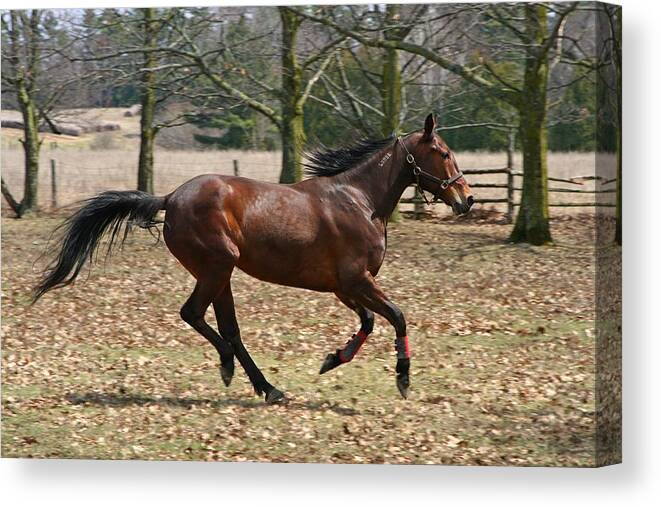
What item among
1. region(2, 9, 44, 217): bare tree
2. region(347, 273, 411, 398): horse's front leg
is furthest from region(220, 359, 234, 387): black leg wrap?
region(2, 9, 44, 217): bare tree

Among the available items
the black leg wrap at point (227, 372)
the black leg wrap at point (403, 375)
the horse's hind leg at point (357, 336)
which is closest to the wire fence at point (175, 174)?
the horse's hind leg at point (357, 336)

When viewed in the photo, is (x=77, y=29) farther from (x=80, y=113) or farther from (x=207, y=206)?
(x=207, y=206)

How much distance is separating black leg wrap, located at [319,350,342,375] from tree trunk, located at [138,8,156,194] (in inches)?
83.1

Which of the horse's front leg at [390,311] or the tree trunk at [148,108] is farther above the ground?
the tree trunk at [148,108]

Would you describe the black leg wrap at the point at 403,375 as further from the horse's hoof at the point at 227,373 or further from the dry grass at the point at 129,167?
the dry grass at the point at 129,167

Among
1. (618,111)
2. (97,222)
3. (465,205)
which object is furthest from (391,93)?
(97,222)

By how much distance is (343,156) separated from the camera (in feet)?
32.5

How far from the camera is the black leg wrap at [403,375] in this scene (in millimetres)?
9688

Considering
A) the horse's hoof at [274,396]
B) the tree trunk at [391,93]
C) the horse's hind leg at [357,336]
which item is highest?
the tree trunk at [391,93]

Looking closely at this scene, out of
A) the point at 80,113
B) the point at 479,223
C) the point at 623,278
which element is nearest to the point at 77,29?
the point at 80,113

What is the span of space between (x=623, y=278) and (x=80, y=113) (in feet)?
15.6

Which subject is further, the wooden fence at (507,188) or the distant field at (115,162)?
the distant field at (115,162)

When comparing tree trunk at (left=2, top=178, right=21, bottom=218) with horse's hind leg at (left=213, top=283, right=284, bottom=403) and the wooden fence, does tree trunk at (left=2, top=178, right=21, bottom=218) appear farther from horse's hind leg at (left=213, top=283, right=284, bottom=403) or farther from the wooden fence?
the wooden fence

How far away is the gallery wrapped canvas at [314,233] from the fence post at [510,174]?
0.08ft
